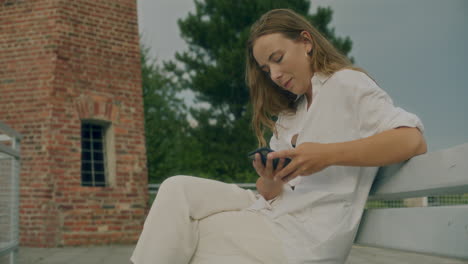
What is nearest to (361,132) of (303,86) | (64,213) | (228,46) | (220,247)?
(303,86)

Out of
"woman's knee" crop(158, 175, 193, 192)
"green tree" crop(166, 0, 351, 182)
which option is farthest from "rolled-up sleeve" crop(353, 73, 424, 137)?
"green tree" crop(166, 0, 351, 182)

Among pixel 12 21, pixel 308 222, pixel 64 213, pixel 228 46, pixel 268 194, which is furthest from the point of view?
pixel 228 46

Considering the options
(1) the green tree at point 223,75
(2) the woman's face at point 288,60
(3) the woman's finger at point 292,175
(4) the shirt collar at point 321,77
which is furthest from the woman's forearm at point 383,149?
(1) the green tree at point 223,75

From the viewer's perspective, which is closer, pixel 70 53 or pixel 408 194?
pixel 408 194

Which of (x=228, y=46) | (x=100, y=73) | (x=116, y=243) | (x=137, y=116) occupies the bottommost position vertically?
(x=116, y=243)

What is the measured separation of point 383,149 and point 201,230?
2.32ft

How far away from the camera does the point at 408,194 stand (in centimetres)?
163

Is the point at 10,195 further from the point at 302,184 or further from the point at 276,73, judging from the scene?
the point at 302,184

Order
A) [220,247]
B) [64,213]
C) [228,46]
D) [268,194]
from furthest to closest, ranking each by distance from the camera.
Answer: [228,46], [64,213], [268,194], [220,247]

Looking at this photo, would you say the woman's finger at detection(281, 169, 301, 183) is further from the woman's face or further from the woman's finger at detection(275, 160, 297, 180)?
the woman's face

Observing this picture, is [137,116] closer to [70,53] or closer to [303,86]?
[70,53]

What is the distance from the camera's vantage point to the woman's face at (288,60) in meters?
2.04

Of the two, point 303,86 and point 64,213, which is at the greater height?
point 303,86

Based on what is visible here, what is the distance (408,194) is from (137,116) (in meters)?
9.88
